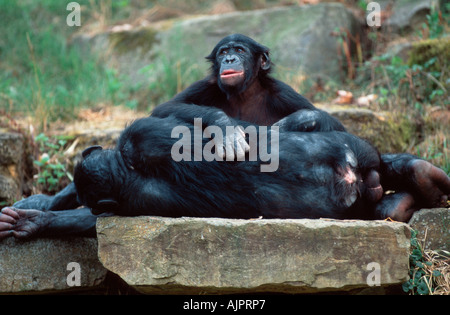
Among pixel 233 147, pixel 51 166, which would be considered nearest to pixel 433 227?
pixel 233 147

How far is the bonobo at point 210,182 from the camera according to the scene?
3.69 m

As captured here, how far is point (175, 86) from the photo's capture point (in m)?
8.48

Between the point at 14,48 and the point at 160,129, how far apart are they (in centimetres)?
739

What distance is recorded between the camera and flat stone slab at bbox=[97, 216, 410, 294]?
3.23 meters

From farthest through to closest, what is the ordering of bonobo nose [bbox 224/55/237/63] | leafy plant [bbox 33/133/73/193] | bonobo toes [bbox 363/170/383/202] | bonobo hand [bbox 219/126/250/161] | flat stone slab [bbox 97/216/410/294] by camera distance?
leafy plant [bbox 33/133/73/193] → bonobo nose [bbox 224/55/237/63] → bonobo toes [bbox 363/170/383/202] → bonobo hand [bbox 219/126/250/161] → flat stone slab [bbox 97/216/410/294]

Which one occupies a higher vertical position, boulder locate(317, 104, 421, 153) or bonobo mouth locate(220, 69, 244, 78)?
bonobo mouth locate(220, 69, 244, 78)

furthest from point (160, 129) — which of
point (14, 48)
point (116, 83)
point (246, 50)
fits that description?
point (14, 48)

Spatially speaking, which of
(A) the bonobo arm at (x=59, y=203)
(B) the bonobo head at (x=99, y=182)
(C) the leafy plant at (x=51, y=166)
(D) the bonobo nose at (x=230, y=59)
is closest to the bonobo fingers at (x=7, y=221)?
(B) the bonobo head at (x=99, y=182)

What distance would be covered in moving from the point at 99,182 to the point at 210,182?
76 centimetres

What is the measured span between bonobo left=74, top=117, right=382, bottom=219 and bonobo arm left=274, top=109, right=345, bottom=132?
0.82 ft

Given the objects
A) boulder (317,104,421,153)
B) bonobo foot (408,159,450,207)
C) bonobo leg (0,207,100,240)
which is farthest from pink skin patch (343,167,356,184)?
boulder (317,104,421,153)

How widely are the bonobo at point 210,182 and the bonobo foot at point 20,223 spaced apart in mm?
425

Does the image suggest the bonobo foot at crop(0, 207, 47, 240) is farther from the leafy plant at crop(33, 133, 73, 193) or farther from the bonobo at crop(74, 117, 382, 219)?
the leafy plant at crop(33, 133, 73, 193)

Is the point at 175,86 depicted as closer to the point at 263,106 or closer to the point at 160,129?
the point at 263,106
